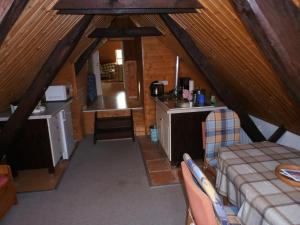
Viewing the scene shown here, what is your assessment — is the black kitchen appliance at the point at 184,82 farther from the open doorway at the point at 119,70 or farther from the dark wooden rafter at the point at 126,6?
the dark wooden rafter at the point at 126,6

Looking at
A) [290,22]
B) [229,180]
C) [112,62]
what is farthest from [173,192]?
[112,62]

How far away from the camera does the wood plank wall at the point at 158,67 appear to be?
4.30 metres

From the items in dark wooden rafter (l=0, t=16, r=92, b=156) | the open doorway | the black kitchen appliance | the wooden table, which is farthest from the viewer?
the open doorway

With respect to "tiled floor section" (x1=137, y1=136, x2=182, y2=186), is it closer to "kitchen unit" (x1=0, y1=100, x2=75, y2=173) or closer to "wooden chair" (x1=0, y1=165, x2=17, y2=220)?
"kitchen unit" (x1=0, y1=100, x2=75, y2=173)

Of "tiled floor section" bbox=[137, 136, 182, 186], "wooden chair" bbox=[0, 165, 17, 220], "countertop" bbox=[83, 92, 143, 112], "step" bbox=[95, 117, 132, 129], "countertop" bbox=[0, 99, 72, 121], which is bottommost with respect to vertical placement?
"tiled floor section" bbox=[137, 136, 182, 186]

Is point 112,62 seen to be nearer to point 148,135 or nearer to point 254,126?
point 148,135

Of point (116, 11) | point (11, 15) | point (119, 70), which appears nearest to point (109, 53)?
point (119, 70)

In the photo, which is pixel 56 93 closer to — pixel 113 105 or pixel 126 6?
pixel 113 105

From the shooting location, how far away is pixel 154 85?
13.4 feet

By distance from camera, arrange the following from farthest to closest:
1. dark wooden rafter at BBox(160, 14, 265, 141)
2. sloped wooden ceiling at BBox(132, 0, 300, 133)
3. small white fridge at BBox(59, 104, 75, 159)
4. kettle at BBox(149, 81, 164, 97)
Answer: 1. kettle at BBox(149, 81, 164, 97)
2. small white fridge at BBox(59, 104, 75, 159)
3. dark wooden rafter at BBox(160, 14, 265, 141)
4. sloped wooden ceiling at BBox(132, 0, 300, 133)

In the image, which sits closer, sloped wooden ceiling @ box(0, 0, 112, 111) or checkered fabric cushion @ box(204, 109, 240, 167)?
sloped wooden ceiling @ box(0, 0, 112, 111)

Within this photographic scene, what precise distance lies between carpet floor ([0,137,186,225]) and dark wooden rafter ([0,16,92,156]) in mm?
779

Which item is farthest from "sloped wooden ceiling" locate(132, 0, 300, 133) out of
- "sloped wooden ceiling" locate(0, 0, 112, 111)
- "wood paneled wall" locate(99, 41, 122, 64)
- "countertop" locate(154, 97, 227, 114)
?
"wood paneled wall" locate(99, 41, 122, 64)

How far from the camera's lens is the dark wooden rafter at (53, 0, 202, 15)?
79.8 inches
